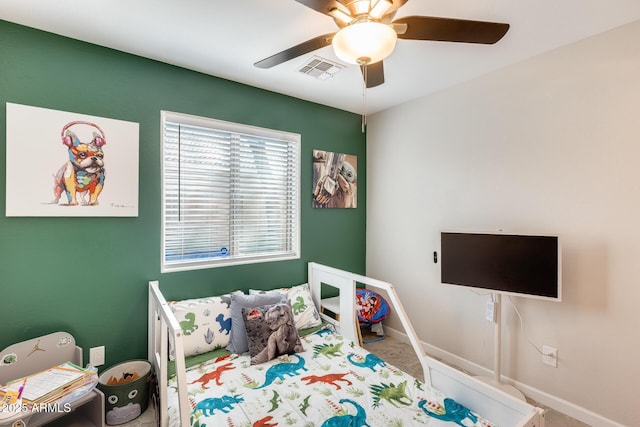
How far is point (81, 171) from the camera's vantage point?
1918 millimetres

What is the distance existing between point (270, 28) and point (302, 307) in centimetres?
203

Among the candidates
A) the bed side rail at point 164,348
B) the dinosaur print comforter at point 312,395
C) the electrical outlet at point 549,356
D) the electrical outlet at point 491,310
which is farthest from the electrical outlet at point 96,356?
the electrical outlet at point 549,356

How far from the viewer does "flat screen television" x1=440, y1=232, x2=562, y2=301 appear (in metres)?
1.89

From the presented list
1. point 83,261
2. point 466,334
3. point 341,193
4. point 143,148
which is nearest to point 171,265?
point 83,261

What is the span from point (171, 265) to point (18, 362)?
3.03 ft

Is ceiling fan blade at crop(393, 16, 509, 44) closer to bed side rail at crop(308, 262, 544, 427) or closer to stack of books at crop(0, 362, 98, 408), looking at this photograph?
bed side rail at crop(308, 262, 544, 427)

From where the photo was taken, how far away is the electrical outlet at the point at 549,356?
208 cm

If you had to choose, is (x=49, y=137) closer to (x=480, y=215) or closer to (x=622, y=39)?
(x=480, y=215)

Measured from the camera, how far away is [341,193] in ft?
10.6

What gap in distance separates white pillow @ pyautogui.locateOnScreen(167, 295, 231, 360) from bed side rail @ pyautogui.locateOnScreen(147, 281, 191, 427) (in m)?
0.13

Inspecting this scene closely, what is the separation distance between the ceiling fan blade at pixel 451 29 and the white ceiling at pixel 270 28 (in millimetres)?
281

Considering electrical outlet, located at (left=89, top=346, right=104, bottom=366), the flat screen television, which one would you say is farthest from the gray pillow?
the flat screen television

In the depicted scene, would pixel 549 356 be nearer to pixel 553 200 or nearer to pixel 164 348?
pixel 553 200

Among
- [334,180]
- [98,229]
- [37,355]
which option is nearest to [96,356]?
[37,355]
